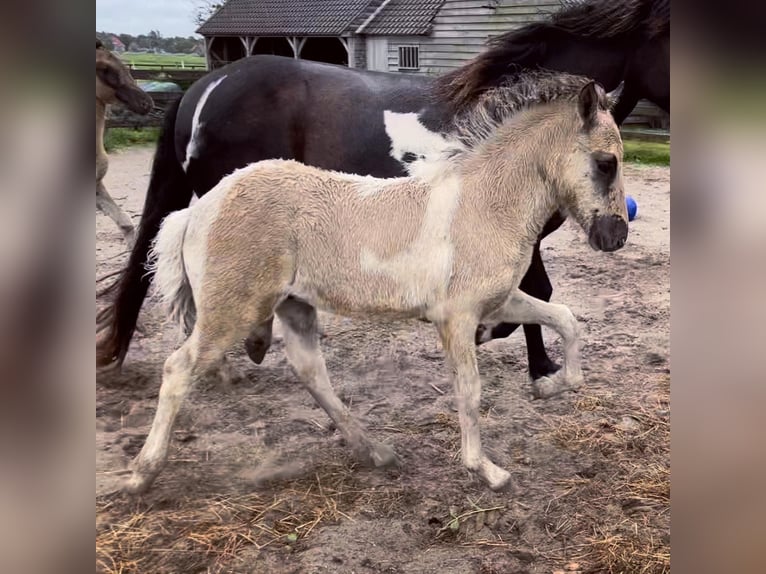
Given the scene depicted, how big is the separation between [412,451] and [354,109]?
1357mm

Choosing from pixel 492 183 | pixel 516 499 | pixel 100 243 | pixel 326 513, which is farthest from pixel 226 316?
pixel 516 499

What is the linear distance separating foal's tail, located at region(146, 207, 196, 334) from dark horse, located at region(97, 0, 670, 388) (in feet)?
0.63

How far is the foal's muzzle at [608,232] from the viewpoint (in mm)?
2412

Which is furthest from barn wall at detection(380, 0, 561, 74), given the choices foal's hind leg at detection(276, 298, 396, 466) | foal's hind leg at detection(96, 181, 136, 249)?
foal's hind leg at detection(96, 181, 136, 249)

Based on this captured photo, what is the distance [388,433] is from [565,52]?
1.57 meters

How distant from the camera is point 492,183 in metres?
2.47

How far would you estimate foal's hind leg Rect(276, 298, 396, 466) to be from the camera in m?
2.59

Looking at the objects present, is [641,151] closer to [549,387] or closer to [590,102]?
[590,102]

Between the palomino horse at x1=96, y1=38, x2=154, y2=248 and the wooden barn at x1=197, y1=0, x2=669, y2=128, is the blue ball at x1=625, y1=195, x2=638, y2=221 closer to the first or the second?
the wooden barn at x1=197, y1=0, x2=669, y2=128

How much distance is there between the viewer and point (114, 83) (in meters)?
2.26

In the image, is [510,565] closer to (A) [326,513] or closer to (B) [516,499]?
(B) [516,499]

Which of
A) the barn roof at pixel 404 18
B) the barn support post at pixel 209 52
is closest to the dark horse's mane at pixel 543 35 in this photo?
the barn roof at pixel 404 18

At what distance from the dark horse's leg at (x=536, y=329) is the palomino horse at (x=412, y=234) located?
0.30 metres

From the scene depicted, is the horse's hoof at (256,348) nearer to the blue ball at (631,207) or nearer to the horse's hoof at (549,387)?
the horse's hoof at (549,387)
